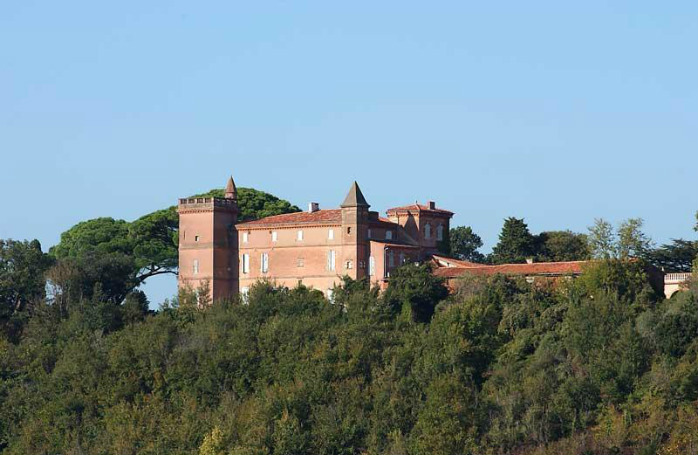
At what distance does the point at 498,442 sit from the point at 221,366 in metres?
11.7

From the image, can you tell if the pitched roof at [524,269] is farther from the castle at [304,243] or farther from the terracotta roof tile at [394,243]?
the castle at [304,243]

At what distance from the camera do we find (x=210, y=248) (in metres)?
63.7

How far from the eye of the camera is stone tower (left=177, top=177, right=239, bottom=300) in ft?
209

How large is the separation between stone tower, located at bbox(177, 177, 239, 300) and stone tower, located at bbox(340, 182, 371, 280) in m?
5.45

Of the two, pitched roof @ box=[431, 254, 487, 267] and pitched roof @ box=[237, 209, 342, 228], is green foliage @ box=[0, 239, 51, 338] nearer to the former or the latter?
pitched roof @ box=[237, 209, 342, 228]

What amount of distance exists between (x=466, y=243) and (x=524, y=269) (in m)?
19.0

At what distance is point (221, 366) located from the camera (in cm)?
5706

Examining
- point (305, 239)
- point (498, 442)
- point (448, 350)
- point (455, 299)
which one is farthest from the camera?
point (305, 239)

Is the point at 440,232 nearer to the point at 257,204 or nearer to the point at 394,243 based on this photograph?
the point at 394,243

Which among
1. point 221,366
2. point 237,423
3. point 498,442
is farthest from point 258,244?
point 498,442

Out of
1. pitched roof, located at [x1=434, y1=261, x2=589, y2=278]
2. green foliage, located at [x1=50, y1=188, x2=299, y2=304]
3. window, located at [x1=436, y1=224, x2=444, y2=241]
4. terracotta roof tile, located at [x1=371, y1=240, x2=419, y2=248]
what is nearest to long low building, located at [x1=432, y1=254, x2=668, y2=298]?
pitched roof, located at [x1=434, y1=261, x2=589, y2=278]

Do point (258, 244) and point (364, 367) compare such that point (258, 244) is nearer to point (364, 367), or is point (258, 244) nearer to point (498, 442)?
point (364, 367)

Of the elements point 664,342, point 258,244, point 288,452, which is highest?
point 258,244

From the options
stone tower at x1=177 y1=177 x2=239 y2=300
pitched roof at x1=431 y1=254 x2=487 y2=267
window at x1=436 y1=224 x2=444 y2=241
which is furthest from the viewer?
stone tower at x1=177 y1=177 x2=239 y2=300
